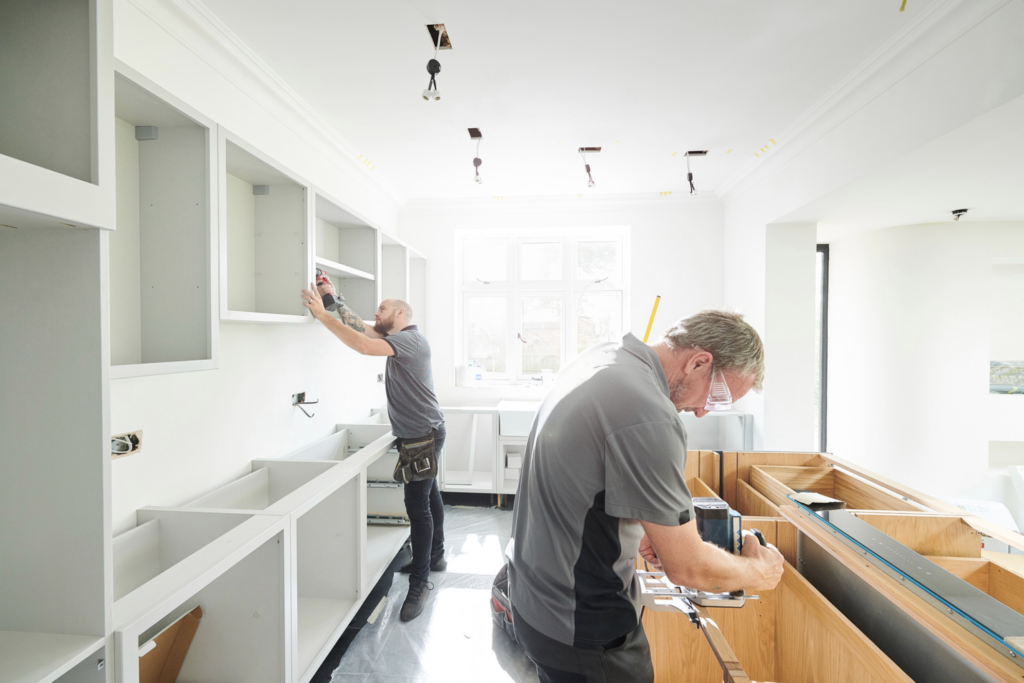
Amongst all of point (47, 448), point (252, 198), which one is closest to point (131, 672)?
point (47, 448)

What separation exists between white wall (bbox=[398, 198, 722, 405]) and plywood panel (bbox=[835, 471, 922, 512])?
7.25 ft

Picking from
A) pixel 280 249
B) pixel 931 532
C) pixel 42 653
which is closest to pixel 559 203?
pixel 280 249

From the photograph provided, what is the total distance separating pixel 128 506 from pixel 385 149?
95.1 inches

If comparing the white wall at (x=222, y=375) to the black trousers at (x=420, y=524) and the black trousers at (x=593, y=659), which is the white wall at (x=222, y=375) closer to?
the black trousers at (x=420, y=524)

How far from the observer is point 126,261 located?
1.38 metres

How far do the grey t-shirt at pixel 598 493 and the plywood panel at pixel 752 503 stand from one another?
1014 mm

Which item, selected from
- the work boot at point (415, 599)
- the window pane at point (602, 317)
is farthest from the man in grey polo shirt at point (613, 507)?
the window pane at point (602, 317)

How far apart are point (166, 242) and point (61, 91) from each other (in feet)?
2.35

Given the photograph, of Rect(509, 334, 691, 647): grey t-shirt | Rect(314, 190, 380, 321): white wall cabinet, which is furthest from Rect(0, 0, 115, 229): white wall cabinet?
Rect(314, 190, 380, 321): white wall cabinet

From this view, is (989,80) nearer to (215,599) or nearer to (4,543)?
(4,543)

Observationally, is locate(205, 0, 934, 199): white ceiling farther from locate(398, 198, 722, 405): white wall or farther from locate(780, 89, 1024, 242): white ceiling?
locate(398, 198, 722, 405): white wall

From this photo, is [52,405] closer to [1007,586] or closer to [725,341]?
[725,341]

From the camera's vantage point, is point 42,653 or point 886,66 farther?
point 886,66

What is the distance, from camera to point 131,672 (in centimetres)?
88
